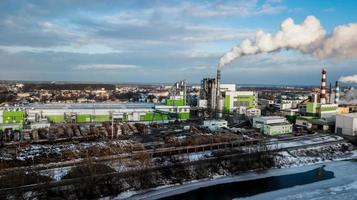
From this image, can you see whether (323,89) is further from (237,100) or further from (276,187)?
(276,187)

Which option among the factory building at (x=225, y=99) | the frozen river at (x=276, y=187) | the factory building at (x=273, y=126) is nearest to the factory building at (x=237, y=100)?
the factory building at (x=225, y=99)

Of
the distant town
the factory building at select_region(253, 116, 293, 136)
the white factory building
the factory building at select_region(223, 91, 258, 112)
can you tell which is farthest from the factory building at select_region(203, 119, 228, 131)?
the white factory building

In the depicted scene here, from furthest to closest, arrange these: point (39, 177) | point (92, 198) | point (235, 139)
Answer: point (235, 139)
point (39, 177)
point (92, 198)

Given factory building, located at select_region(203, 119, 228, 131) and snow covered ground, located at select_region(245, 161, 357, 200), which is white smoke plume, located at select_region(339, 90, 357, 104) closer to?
factory building, located at select_region(203, 119, 228, 131)

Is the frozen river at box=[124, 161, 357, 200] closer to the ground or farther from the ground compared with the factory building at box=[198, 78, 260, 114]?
closer to the ground

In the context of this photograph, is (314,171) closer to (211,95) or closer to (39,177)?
(39,177)

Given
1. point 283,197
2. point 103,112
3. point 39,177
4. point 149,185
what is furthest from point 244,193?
point 103,112
